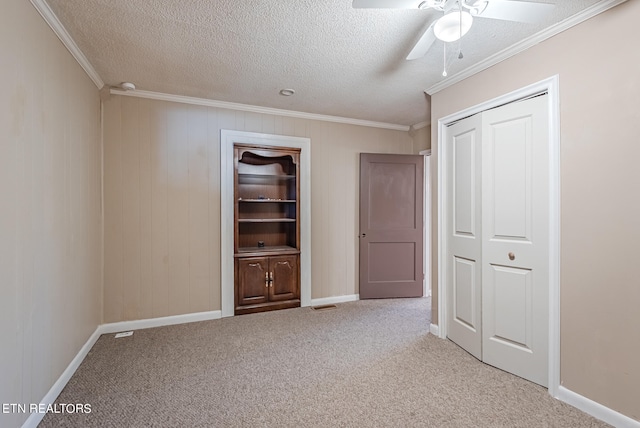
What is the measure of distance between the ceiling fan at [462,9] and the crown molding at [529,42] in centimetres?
59

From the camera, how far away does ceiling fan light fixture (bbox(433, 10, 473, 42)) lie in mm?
A: 1460

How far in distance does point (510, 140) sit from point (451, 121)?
653mm

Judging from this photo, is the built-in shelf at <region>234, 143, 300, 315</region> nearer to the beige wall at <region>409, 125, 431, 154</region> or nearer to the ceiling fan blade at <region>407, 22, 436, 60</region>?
the beige wall at <region>409, 125, 431, 154</region>

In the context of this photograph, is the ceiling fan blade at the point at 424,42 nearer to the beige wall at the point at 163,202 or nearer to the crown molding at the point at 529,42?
the crown molding at the point at 529,42

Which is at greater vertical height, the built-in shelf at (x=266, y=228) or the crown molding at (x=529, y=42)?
the crown molding at (x=529, y=42)

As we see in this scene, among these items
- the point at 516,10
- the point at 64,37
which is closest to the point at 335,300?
the point at 516,10

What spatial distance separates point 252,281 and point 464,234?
93.9 inches

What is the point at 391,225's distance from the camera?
4.25 metres

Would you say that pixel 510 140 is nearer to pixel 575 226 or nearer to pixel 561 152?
pixel 561 152

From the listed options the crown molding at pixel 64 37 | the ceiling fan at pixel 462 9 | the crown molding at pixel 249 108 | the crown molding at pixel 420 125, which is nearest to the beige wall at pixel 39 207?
the crown molding at pixel 64 37

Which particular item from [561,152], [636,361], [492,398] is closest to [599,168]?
[561,152]

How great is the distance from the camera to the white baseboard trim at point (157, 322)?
3027 mm

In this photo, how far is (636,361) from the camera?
5.46 ft

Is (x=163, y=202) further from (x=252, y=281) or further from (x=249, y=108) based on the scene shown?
(x=249, y=108)
